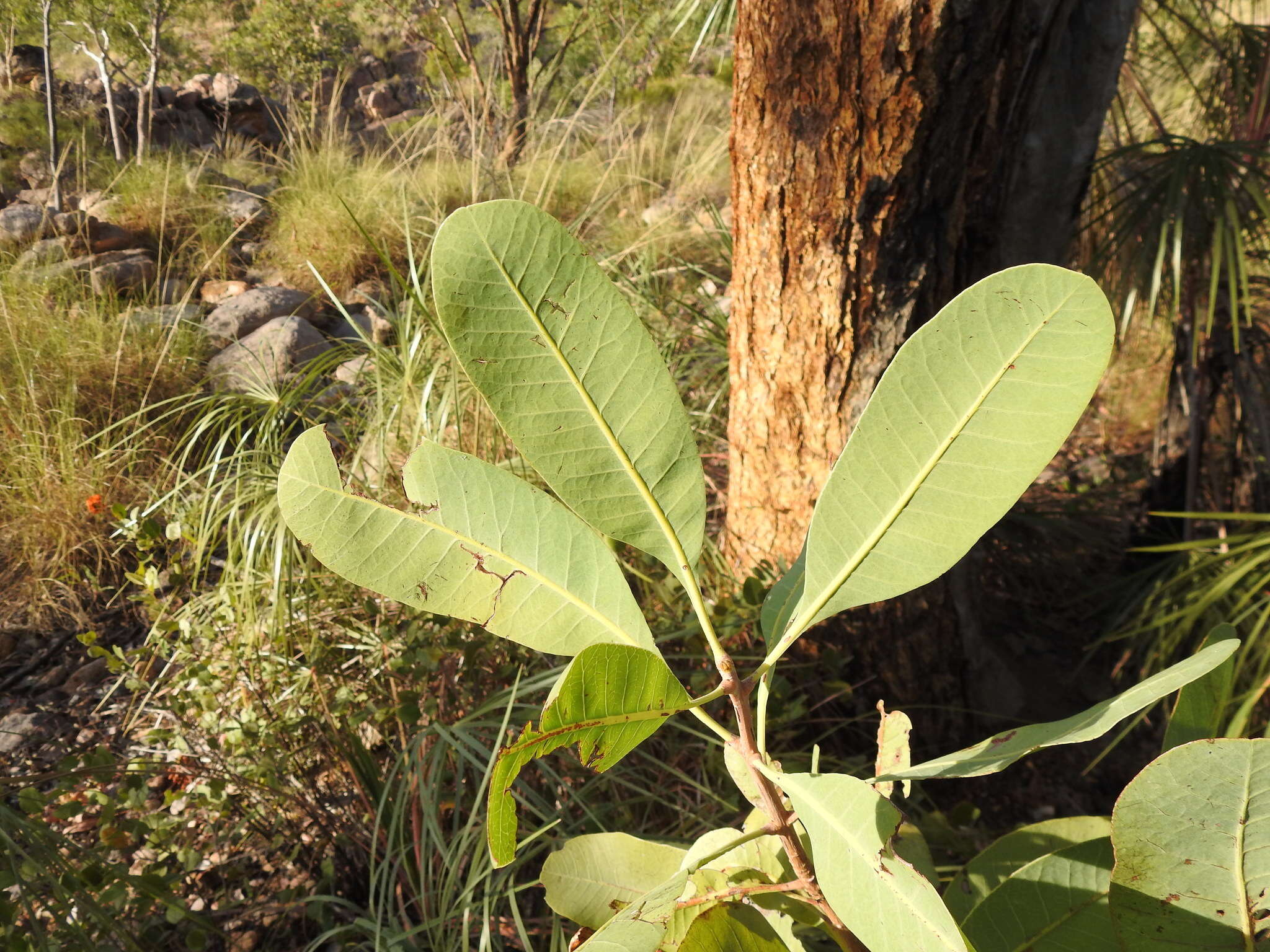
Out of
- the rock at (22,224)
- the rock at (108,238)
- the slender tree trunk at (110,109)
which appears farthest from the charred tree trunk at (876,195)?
the slender tree trunk at (110,109)

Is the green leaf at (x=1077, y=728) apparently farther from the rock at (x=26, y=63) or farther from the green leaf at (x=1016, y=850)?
the rock at (x=26, y=63)

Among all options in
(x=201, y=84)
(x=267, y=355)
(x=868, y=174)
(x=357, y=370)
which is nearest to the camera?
(x=868, y=174)

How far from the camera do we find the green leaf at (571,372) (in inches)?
13.9

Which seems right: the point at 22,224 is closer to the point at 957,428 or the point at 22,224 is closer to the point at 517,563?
the point at 517,563

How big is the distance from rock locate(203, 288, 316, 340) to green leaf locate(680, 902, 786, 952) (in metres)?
3.36

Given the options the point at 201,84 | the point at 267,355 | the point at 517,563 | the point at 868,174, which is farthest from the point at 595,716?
the point at 201,84

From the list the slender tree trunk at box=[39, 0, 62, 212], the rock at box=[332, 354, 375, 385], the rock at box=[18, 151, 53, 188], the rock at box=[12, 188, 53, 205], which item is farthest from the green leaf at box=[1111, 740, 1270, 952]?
the rock at box=[18, 151, 53, 188]

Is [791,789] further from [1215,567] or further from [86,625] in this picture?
[86,625]

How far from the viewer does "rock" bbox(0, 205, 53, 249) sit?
3.49m

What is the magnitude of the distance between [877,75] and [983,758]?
81cm

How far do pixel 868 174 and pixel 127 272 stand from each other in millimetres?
4034

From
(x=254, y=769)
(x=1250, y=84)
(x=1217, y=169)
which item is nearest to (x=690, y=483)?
(x=254, y=769)

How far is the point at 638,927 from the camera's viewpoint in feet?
1.16

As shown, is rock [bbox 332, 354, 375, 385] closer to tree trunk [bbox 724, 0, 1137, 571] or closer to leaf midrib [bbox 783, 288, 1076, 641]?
tree trunk [bbox 724, 0, 1137, 571]
